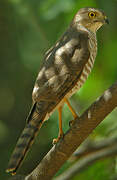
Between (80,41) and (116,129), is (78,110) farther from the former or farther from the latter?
(80,41)

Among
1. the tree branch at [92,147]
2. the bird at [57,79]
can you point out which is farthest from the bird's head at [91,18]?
the tree branch at [92,147]

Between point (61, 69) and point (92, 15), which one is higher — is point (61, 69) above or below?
above

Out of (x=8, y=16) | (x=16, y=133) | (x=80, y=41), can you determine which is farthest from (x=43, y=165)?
(x=8, y=16)

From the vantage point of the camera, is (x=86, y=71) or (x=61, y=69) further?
(x=86, y=71)

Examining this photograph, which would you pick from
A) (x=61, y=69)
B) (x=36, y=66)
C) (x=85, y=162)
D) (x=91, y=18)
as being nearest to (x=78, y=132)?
(x=61, y=69)

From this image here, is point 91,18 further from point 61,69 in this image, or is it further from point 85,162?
point 85,162

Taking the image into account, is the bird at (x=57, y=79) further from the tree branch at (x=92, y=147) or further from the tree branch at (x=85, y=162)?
the tree branch at (x=92, y=147)

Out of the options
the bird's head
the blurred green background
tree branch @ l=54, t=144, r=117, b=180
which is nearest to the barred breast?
the bird's head
